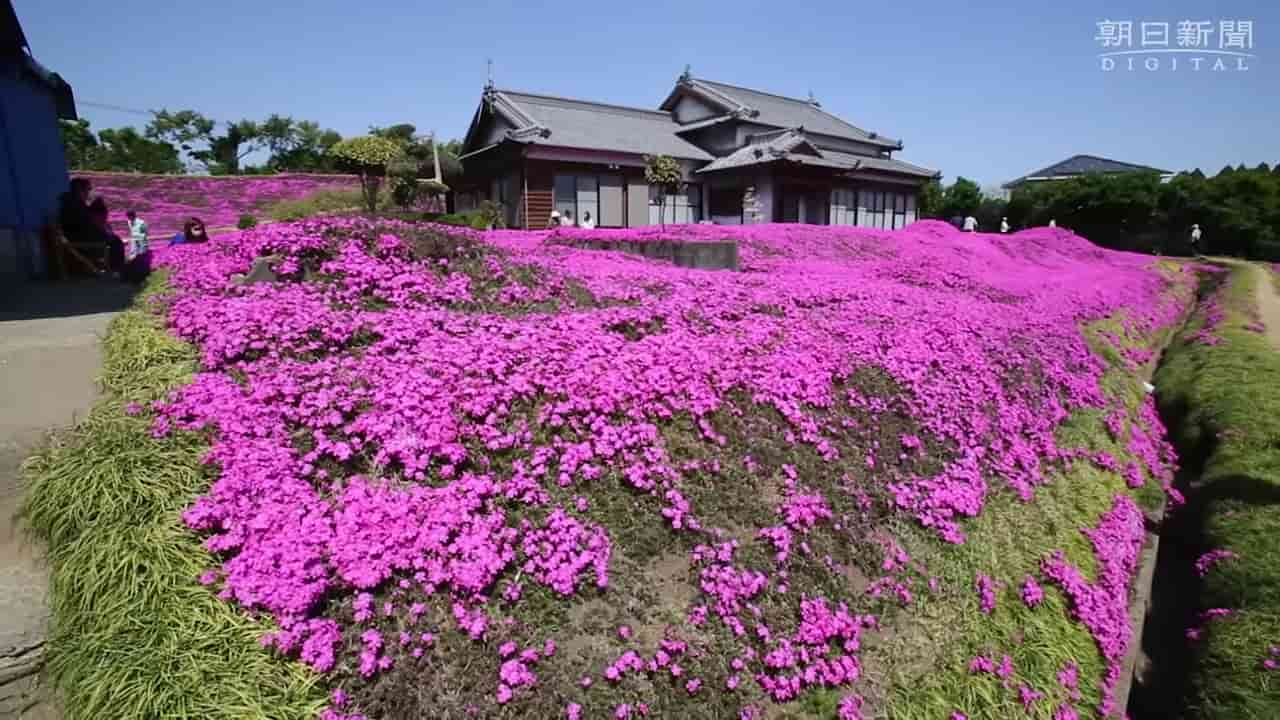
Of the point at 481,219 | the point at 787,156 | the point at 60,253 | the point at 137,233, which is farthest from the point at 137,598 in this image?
the point at 787,156

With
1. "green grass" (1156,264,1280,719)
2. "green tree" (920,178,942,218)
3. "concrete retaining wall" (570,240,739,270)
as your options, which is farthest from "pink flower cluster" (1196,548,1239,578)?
"green tree" (920,178,942,218)

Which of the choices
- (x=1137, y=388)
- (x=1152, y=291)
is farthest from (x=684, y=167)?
(x=1137, y=388)

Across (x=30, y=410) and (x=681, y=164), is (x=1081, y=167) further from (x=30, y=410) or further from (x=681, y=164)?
(x=30, y=410)

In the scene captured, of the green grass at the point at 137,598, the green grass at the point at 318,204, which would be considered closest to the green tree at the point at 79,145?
the green grass at the point at 318,204

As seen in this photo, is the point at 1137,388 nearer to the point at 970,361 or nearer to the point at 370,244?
the point at 970,361

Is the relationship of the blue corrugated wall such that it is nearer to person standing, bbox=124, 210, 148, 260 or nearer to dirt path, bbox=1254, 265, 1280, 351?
person standing, bbox=124, 210, 148, 260

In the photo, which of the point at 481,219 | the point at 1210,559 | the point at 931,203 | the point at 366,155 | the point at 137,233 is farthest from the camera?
the point at 931,203

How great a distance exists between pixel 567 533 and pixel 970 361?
19.4 ft

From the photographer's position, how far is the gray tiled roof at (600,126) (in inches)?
1092

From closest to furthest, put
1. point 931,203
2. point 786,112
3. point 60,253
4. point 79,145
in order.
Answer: point 60,253 < point 786,112 < point 79,145 < point 931,203

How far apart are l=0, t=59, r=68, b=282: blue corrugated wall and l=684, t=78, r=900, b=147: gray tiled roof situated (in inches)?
1077

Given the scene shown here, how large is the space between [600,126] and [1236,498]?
1136 inches

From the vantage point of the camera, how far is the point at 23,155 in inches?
442

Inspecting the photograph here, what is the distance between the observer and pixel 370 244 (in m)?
7.45
